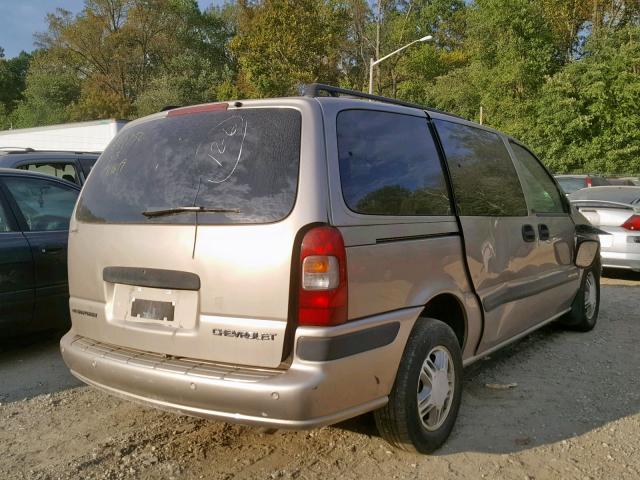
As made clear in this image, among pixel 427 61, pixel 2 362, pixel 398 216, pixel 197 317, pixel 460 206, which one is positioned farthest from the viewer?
pixel 427 61

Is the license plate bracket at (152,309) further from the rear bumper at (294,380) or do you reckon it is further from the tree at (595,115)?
the tree at (595,115)

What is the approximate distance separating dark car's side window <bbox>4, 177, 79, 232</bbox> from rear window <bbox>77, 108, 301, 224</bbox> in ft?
5.86

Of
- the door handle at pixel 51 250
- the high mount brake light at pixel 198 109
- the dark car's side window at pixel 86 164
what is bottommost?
the door handle at pixel 51 250

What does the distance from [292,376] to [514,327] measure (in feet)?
7.31

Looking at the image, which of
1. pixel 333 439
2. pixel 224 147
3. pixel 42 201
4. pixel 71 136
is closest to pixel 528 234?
pixel 333 439

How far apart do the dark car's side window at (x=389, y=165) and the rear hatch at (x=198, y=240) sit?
0.29 meters

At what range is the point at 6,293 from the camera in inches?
175

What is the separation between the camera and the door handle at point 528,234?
13.9 feet

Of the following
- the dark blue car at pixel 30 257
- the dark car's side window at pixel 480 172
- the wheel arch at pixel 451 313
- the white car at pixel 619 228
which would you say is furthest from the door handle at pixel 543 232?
the dark blue car at pixel 30 257

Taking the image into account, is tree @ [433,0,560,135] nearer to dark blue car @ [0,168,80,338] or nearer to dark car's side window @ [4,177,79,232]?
dark car's side window @ [4,177,79,232]

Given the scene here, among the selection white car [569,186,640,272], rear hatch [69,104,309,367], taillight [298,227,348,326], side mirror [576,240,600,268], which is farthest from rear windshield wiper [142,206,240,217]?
white car [569,186,640,272]

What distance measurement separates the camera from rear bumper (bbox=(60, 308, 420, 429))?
2518 millimetres

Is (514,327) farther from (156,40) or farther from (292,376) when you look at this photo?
(156,40)

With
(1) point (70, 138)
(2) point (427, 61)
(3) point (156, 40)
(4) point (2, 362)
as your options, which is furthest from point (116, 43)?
(4) point (2, 362)
